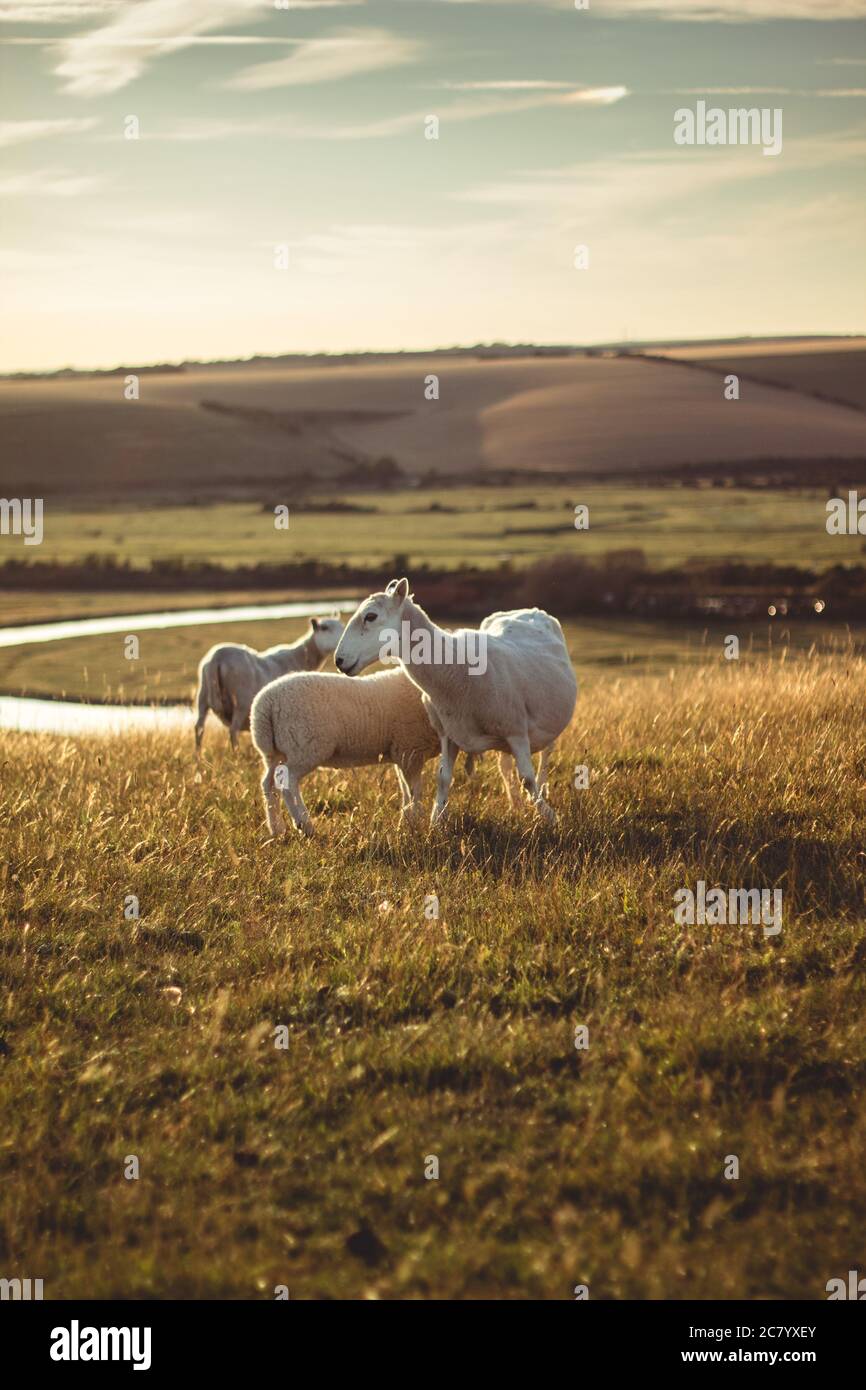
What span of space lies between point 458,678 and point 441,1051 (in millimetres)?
4148

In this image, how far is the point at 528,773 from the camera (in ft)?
31.1

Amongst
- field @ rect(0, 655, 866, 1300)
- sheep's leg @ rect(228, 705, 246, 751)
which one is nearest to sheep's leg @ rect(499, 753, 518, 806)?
field @ rect(0, 655, 866, 1300)

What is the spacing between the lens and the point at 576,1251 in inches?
182

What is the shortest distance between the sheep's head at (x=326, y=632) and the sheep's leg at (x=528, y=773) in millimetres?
5208

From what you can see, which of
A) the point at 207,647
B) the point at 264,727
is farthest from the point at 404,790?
the point at 207,647

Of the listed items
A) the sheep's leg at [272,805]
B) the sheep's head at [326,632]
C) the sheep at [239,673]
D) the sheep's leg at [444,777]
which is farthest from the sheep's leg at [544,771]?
the sheep at [239,673]

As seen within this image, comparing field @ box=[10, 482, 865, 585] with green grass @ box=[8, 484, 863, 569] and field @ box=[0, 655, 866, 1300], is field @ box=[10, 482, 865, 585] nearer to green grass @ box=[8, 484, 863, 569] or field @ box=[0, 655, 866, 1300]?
→ green grass @ box=[8, 484, 863, 569]

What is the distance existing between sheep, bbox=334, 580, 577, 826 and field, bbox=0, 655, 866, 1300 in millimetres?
503

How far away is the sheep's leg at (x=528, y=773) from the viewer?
938 centimetres

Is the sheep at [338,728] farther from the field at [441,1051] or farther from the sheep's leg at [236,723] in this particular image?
the sheep's leg at [236,723]

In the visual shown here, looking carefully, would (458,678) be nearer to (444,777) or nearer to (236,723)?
(444,777)

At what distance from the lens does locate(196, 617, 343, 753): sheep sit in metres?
15.7

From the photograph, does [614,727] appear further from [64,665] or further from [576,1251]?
[64,665]

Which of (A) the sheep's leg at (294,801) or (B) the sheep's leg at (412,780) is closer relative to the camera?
(A) the sheep's leg at (294,801)
